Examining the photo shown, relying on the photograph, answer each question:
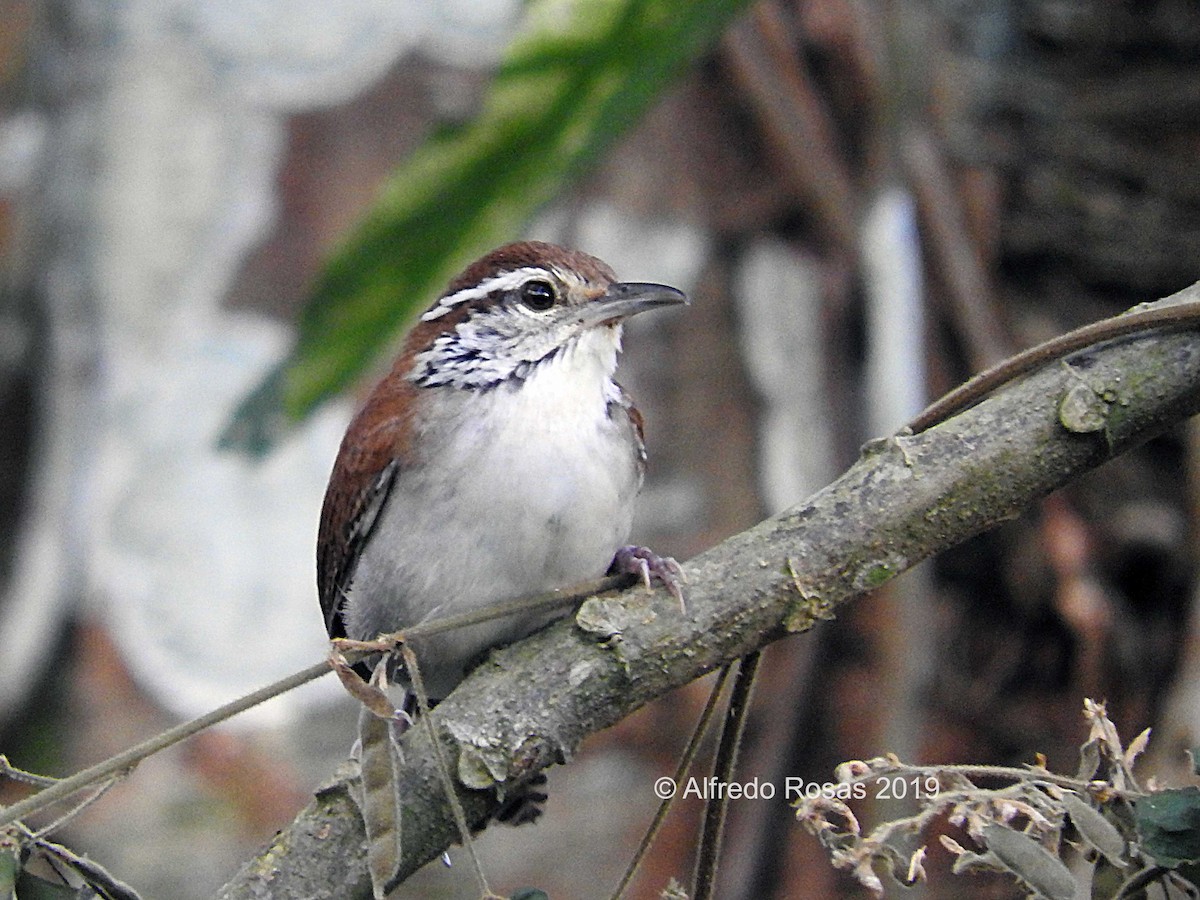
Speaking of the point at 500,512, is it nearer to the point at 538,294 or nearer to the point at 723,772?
the point at 538,294

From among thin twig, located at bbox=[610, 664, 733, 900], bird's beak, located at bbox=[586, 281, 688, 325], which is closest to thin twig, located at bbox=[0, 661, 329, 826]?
thin twig, located at bbox=[610, 664, 733, 900]

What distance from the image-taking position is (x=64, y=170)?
4.89m

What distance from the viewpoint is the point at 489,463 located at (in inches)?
97.6

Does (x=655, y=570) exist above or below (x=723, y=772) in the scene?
above

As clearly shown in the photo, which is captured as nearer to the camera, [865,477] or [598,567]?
[865,477]

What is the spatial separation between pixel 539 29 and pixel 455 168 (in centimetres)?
35

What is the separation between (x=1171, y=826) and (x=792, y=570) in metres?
0.49

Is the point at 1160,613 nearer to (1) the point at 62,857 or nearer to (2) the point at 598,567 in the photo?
(2) the point at 598,567

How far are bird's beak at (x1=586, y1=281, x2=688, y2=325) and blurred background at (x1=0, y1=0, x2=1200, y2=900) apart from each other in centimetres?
204

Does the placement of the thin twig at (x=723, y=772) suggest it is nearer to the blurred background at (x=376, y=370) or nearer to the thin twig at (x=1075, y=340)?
the thin twig at (x=1075, y=340)

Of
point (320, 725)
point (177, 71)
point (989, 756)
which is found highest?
point (177, 71)

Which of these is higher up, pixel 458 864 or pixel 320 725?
pixel 320 725

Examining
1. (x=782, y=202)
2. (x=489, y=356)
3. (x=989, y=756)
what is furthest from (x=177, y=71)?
(x=989, y=756)

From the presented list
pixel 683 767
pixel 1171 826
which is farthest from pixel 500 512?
pixel 1171 826
